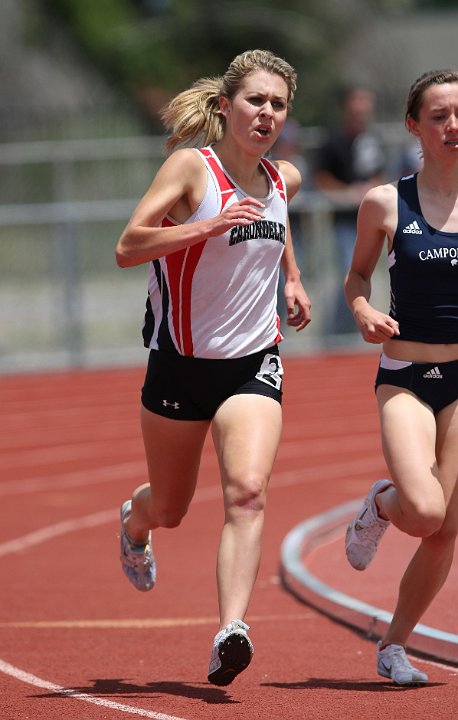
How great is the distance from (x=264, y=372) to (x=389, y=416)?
0.57 metres

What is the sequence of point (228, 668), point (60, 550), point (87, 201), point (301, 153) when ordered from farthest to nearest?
point (87, 201) → point (301, 153) → point (60, 550) → point (228, 668)

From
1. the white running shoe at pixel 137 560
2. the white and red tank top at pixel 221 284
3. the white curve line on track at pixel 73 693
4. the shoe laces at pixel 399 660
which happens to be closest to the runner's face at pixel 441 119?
the white and red tank top at pixel 221 284

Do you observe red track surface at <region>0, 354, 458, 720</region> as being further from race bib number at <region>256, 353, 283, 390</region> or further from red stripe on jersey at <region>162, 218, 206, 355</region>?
red stripe on jersey at <region>162, 218, 206, 355</region>

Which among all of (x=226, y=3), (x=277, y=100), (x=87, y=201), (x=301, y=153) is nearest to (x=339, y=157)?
(x=301, y=153)

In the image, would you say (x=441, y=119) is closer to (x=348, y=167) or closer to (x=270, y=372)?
(x=270, y=372)

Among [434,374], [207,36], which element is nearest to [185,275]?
[434,374]

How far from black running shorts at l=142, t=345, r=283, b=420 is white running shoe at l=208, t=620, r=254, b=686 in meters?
1.04

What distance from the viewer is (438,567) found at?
20.0 feet

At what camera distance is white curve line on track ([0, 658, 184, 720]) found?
5.49 metres

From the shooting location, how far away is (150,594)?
338 inches

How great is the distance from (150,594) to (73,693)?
2568 millimetres

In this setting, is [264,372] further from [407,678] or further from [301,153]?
[301,153]

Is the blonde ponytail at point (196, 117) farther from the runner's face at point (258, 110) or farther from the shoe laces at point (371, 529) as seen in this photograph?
the shoe laces at point (371, 529)

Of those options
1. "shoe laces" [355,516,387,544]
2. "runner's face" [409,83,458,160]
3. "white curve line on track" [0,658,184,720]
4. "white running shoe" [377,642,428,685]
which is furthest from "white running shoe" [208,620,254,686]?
"runner's face" [409,83,458,160]
